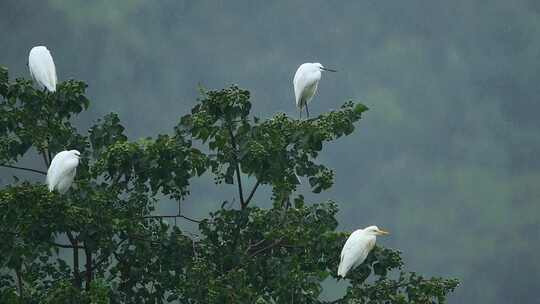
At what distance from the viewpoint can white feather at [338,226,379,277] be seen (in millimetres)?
7543

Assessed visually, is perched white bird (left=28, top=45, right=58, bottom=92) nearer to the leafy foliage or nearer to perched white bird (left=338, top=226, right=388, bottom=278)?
the leafy foliage

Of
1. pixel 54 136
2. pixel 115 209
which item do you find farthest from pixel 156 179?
pixel 54 136

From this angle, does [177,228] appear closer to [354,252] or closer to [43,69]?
[354,252]

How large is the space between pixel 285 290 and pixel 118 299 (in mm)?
1221

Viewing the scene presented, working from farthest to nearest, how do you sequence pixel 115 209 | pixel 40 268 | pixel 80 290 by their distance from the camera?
pixel 40 268 → pixel 115 209 → pixel 80 290

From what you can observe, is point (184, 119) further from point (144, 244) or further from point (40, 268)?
point (40, 268)

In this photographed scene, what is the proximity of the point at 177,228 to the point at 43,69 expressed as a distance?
216 cm

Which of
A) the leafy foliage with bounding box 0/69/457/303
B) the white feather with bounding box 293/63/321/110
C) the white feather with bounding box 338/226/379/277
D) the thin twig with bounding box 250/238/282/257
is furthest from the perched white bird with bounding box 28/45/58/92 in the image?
the white feather with bounding box 338/226/379/277

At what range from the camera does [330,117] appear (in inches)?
314

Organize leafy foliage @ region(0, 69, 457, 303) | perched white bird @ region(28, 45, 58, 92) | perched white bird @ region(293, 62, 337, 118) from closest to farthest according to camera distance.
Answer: leafy foliage @ region(0, 69, 457, 303) < perched white bird @ region(28, 45, 58, 92) < perched white bird @ region(293, 62, 337, 118)

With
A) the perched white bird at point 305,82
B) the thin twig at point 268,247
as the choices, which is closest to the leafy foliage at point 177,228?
the thin twig at point 268,247

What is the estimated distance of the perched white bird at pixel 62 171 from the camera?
787 cm

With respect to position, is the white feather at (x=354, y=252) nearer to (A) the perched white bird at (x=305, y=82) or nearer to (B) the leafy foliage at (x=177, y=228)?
(B) the leafy foliage at (x=177, y=228)

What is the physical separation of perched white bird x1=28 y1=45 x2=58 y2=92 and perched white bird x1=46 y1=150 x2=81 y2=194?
699mm
